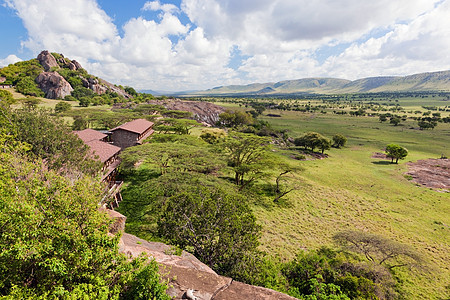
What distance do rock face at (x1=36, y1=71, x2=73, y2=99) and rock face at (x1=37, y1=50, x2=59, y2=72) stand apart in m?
32.8

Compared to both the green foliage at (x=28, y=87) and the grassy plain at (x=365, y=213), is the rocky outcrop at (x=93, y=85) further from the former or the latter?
the grassy plain at (x=365, y=213)

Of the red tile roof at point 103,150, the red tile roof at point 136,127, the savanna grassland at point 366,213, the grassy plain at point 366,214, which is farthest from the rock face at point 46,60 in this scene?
the savanna grassland at point 366,213

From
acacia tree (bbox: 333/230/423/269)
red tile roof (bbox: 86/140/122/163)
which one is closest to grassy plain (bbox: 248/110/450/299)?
acacia tree (bbox: 333/230/423/269)

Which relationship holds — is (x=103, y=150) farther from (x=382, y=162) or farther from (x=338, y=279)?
(x=382, y=162)

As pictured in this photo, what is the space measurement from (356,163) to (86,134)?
7459 cm

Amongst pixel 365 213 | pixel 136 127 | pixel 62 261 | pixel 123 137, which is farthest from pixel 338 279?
pixel 136 127

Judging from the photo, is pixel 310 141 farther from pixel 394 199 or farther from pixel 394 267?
pixel 394 267

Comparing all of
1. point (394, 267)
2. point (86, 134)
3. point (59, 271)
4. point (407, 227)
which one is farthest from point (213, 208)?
point (86, 134)

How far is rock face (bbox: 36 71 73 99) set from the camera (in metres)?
127

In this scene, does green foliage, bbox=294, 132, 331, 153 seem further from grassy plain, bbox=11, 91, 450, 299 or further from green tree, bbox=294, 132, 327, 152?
grassy plain, bbox=11, 91, 450, 299

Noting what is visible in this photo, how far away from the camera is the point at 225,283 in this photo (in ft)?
32.6

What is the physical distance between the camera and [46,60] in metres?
156

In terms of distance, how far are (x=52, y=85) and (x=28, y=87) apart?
12.9m

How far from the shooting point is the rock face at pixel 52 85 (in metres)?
127
